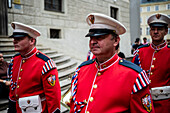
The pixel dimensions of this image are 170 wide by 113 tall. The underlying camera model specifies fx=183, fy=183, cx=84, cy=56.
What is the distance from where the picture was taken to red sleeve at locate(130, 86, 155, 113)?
5.59 ft

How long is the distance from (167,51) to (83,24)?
9155 mm

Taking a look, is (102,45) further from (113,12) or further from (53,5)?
(113,12)

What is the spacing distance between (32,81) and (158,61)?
217 cm

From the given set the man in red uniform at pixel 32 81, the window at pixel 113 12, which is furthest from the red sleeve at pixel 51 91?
the window at pixel 113 12

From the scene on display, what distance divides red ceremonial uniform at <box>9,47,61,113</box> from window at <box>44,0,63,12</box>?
731 centimetres

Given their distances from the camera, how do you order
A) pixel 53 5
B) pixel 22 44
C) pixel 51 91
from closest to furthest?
pixel 51 91 < pixel 22 44 < pixel 53 5

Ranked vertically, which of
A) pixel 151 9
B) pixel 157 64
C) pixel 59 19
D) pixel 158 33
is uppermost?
pixel 151 9

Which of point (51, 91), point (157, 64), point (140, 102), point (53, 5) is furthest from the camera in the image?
point (53, 5)

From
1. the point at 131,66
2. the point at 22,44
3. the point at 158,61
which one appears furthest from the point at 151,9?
the point at 131,66

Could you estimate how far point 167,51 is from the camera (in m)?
3.26

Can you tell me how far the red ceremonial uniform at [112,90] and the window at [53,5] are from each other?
8.37 m

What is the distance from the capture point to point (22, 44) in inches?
114

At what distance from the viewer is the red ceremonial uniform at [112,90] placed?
174 cm

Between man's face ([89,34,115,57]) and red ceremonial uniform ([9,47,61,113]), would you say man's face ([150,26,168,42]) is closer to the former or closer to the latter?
man's face ([89,34,115,57])
